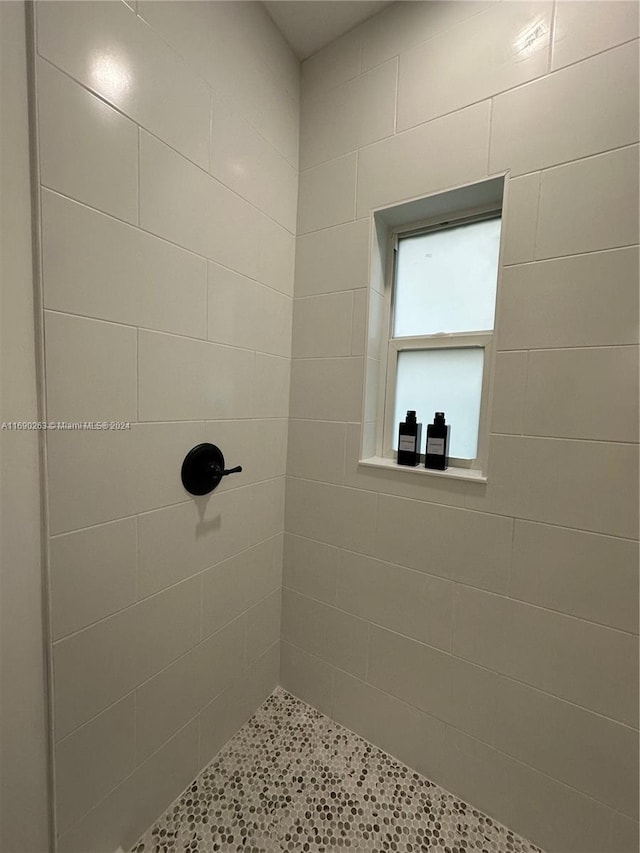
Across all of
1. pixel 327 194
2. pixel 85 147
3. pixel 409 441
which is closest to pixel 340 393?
pixel 409 441

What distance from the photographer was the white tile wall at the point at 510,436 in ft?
2.66

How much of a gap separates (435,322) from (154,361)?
0.88 m

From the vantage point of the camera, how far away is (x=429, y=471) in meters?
1.05

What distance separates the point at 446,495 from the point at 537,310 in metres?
0.56

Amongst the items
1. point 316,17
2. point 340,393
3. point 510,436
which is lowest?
point 510,436

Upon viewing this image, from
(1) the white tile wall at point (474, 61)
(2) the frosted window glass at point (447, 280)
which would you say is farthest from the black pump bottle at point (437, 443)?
(1) the white tile wall at point (474, 61)

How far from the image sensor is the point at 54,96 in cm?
64

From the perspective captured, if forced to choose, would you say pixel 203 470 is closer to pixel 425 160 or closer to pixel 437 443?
pixel 437 443

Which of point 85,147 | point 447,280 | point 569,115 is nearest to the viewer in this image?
point 85,147

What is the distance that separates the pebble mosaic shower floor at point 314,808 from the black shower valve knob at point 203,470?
90cm

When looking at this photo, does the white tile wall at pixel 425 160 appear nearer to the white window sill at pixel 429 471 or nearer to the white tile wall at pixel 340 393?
the white tile wall at pixel 340 393

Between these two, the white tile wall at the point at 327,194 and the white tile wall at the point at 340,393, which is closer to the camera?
the white tile wall at the point at 340,393

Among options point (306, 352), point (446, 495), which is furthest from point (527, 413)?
point (306, 352)

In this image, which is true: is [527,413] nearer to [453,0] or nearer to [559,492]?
[559,492]
